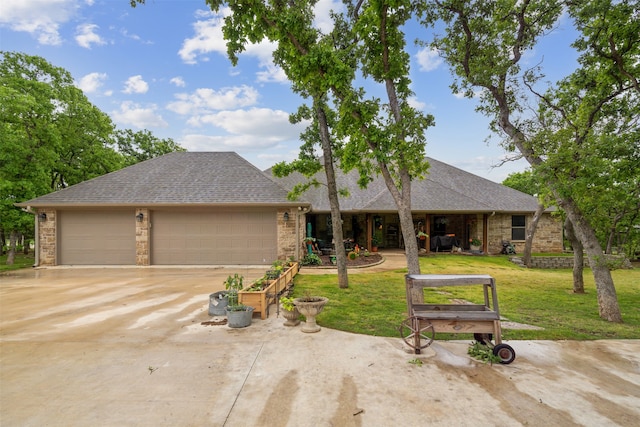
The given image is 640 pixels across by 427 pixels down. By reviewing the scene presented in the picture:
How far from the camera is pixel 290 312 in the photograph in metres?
6.04

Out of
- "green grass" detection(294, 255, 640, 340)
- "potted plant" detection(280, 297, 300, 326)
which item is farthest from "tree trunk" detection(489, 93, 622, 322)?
"potted plant" detection(280, 297, 300, 326)

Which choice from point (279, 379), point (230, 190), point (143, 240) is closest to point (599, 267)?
point (279, 379)

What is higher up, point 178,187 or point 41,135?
point 41,135

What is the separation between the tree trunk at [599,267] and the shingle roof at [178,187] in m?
9.66

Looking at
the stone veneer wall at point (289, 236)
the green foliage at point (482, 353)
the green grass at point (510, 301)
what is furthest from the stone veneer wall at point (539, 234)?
the green foliage at point (482, 353)

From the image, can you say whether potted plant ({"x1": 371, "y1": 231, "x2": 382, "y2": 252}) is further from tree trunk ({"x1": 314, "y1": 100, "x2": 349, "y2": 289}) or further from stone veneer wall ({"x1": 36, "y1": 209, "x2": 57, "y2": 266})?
stone veneer wall ({"x1": 36, "y1": 209, "x2": 57, "y2": 266})

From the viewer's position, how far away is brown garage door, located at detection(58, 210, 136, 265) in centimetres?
1428

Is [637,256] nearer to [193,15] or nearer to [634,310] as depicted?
[634,310]

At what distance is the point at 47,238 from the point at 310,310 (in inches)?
575

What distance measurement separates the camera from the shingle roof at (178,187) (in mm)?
13930

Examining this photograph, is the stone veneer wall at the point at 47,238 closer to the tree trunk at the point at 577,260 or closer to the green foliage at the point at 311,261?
the green foliage at the point at 311,261

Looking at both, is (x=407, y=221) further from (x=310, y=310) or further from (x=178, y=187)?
(x=178, y=187)

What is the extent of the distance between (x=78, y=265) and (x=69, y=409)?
13.6 meters

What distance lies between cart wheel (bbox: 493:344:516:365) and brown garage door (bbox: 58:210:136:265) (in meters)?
14.6
